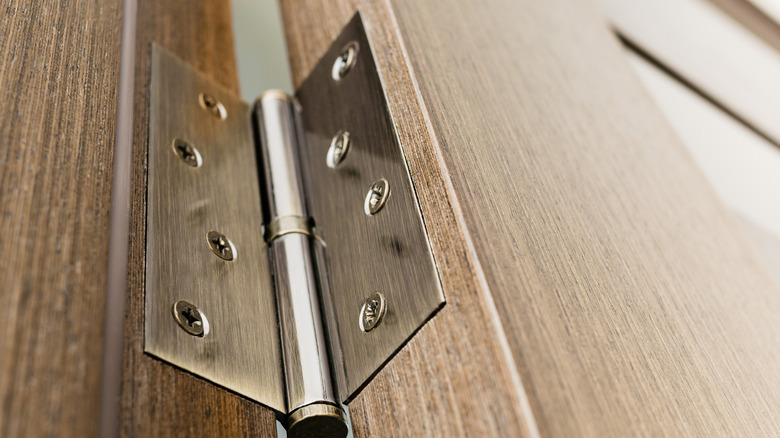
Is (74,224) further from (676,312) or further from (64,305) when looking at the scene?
(676,312)

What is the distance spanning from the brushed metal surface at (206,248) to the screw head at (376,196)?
8cm

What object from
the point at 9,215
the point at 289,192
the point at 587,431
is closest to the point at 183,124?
the point at 289,192

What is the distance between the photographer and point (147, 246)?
12.9 inches

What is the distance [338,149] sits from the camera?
423 millimetres

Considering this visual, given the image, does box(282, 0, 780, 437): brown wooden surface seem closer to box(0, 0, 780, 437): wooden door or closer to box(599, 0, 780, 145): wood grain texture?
box(0, 0, 780, 437): wooden door

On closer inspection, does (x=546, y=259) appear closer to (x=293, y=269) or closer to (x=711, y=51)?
(x=293, y=269)

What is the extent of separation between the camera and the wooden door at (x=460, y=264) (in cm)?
25

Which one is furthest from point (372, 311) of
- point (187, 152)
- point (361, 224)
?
point (187, 152)

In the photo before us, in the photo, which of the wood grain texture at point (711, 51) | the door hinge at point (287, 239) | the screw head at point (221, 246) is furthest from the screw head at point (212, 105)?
the wood grain texture at point (711, 51)

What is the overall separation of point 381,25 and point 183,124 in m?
0.15

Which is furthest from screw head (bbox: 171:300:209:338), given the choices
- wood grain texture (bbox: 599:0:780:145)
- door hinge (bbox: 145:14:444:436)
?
wood grain texture (bbox: 599:0:780:145)

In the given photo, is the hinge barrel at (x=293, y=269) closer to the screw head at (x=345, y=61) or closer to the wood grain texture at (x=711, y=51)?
the screw head at (x=345, y=61)

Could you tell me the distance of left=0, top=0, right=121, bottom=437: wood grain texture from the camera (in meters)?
0.22

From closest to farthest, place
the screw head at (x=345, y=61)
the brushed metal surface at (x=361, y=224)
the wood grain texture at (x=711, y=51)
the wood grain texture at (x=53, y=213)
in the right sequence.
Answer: the wood grain texture at (x=53, y=213) < the brushed metal surface at (x=361, y=224) < the screw head at (x=345, y=61) < the wood grain texture at (x=711, y=51)
